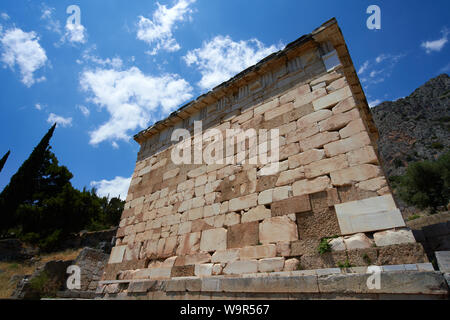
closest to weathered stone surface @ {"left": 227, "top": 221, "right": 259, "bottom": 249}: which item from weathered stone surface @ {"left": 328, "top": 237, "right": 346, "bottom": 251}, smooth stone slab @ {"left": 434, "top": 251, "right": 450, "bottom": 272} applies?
weathered stone surface @ {"left": 328, "top": 237, "right": 346, "bottom": 251}

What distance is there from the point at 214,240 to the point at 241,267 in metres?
0.74

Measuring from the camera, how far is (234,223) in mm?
3809

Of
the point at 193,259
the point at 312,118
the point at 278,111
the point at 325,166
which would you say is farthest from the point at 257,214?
the point at 278,111

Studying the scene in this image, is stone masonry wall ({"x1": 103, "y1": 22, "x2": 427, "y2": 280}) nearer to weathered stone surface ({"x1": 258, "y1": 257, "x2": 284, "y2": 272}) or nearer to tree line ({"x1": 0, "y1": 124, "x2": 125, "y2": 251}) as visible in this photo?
weathered stone surface ({"x1": 258, "y1": 257, "x2": 284, "y2": 272})

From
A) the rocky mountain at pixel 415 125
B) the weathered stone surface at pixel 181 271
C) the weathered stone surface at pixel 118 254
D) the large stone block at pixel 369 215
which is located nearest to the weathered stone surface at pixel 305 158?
the large stone block at pixel 369 215

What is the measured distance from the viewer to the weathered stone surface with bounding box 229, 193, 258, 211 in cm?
378

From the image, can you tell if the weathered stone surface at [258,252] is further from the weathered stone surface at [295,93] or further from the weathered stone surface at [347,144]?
the weathered stone surface at [295,93]

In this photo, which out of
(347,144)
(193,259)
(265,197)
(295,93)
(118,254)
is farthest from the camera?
(118,254)

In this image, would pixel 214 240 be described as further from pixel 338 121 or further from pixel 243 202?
pixel 338 121

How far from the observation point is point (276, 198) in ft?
11.6

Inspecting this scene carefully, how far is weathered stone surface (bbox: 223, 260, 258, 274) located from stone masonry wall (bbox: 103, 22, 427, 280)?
14 millimetres

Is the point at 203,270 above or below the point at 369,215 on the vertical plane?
below

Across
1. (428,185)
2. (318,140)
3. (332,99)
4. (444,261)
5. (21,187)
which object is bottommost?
(444,261)
